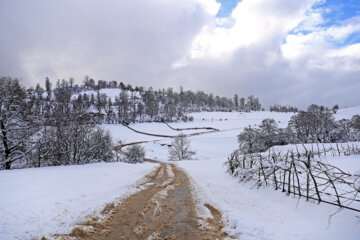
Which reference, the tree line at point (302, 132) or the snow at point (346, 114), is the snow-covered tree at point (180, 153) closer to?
the tree line at point (302, 132)

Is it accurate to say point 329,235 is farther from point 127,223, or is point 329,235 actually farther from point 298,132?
point 298,132

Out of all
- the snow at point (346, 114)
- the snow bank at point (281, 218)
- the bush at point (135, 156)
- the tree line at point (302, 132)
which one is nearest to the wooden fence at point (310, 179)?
the snow bank at point (281, 218)

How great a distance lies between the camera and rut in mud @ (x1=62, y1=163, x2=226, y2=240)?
16.5 feet

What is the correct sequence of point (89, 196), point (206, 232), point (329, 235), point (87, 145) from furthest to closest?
point (87, 145)
point (89, 196)
point (206, 232)
point (329, 235)

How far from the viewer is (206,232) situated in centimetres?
524

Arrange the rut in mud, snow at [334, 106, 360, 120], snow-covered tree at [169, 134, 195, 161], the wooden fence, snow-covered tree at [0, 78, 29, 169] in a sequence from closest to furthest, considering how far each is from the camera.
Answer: the rut in mud → the wooden fence → snow-covered tree at [0, 78, 29, 169] → snow-covered tree at [169, 134, 195, 161] → snow at [334, 106, 360, 120]

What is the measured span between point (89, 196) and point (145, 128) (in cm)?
8144

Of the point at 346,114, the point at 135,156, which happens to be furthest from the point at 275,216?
the point at 346,114

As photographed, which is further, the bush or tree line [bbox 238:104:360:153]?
tree line [bbox 238:104:360:153]

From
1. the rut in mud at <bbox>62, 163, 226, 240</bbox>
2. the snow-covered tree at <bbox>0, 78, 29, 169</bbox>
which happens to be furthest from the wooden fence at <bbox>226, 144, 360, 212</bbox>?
the snow-covered tree at <bbox>0, 78, 29, 169</bbox>

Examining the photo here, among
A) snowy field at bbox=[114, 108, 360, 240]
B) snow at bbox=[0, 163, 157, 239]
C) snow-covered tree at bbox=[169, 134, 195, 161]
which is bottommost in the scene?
snow-covered tree at bbox=[169, 134, 195, 161]

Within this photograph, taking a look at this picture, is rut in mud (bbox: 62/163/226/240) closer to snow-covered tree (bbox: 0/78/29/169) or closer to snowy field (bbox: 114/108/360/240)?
snowy field (bbox: 114/108/360/240)

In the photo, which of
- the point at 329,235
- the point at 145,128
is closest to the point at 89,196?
the point at 329,235

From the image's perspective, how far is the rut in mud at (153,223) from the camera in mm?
5016
